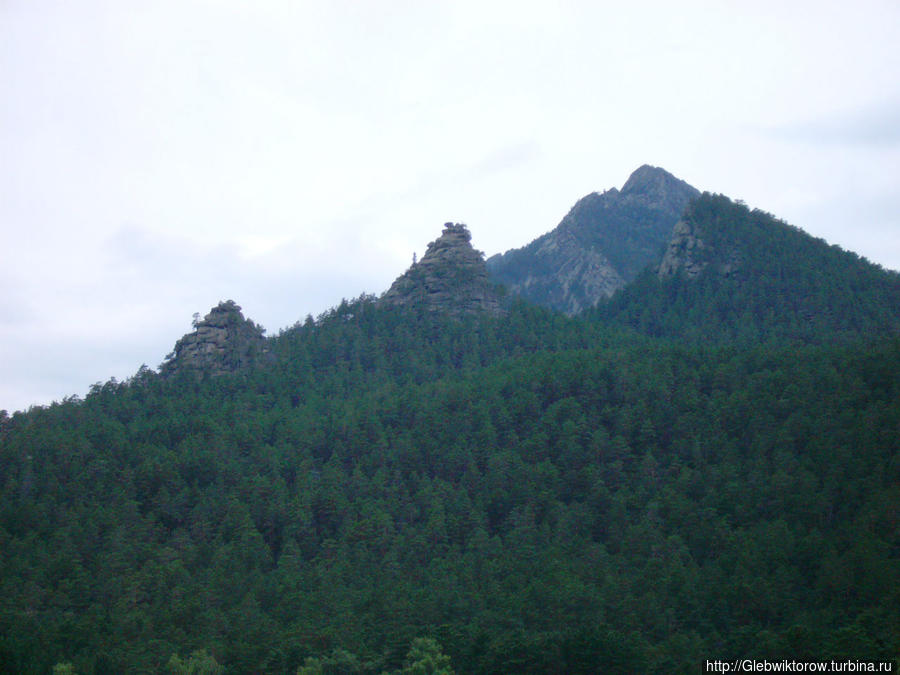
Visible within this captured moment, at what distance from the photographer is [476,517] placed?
72.8 m

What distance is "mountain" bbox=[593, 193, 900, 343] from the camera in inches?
4643

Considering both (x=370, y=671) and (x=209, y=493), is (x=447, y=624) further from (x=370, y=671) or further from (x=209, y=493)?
(x=209, y=493)

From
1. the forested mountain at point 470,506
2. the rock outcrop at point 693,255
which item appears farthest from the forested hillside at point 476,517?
the rock outcrop at point 693,255

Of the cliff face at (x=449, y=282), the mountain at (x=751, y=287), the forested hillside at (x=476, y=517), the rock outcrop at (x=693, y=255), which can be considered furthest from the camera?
the rock outcrop at (x=693, y=255)

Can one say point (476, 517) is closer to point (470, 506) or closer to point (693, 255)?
point (470, 506)

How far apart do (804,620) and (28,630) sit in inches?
1795

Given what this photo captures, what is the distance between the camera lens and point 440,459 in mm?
84000

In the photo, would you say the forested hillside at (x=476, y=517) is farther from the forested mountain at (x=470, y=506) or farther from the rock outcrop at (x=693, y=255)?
the rock outcrop at (x=693, y=255)

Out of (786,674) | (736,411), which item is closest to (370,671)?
(786,674)

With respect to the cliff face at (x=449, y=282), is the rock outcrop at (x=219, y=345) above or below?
below

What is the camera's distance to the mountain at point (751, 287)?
118 meters

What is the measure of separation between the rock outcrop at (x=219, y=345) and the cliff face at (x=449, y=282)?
21471 mm

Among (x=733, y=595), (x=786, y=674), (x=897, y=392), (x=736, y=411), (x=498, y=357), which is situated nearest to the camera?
(x=786, y=674)

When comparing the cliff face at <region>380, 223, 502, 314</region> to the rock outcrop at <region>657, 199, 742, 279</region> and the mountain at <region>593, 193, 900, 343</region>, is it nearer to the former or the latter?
the mountain at <region>593, 193, 900, 343</region>
